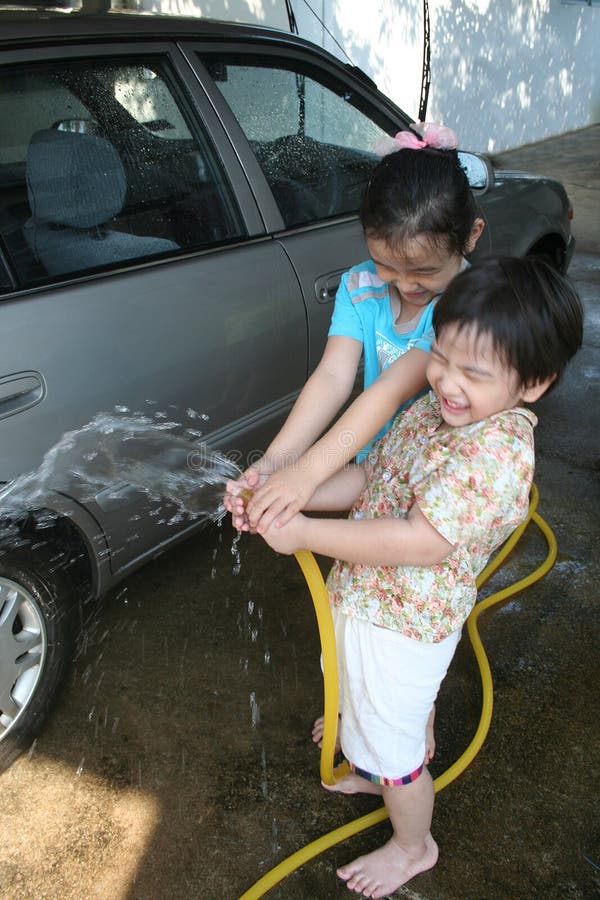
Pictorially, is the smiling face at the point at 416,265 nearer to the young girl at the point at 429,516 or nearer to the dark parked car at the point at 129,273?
the young girl at the point at 429,516

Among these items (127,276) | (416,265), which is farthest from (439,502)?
(127,276)

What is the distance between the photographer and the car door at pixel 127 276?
79.5 inches

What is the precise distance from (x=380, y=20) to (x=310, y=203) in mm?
6377

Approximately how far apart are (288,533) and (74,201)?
1278 millimetres

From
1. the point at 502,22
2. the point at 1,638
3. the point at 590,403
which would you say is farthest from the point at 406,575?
the point at 502,22

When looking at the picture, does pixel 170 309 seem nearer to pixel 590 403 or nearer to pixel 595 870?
pixel 595 870

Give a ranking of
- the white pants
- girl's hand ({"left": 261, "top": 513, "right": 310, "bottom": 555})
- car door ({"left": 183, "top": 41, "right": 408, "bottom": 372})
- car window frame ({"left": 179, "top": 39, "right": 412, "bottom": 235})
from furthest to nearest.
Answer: car door ({"left": 183, "top": 41, "right": 408, "bottom": 372}) → car window frame ({"left": 179, "top": 39, "right": 412, "bottom": 235}) → the white pants → girl's hand ({"left": 261, "top": 513, "right": 310, "bottom": 555})

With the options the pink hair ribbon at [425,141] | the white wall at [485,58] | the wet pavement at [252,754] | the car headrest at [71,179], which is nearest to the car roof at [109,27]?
the car headrest at [71,179]

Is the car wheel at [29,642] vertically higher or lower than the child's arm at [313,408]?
lower

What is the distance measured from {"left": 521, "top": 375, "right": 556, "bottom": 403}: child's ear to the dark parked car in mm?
1151

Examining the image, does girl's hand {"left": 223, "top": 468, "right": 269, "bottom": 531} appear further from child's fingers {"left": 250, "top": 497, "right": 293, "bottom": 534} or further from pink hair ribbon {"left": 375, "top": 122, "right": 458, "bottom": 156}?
pink hair ribbon {"left": 375, "top": 122, "right": 458, "bottom": 156}

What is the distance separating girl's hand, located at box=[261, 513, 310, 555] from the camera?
1.56 meters

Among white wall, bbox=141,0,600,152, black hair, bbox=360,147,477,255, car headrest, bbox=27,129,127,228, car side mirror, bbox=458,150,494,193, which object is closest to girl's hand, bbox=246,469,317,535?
black hair, bbox=360,147,477,255

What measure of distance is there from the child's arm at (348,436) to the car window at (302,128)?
1181 millimetres
